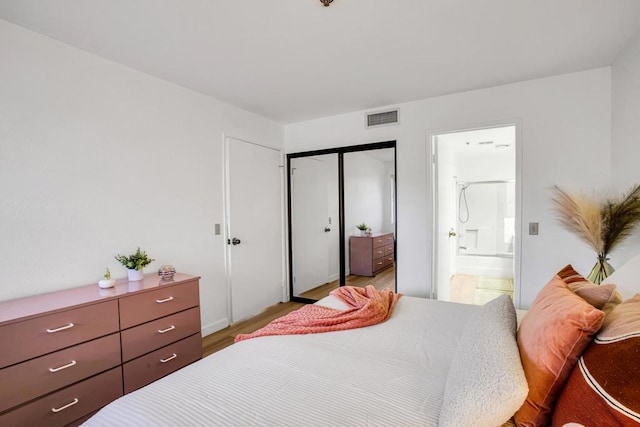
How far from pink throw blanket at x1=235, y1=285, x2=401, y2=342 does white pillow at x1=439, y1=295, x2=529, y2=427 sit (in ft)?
2.22

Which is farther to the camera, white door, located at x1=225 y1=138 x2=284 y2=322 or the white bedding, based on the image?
white door, located at x1=225 y1=138 x2=284 y2=322

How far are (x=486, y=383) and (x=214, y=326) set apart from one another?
A: 109 inches

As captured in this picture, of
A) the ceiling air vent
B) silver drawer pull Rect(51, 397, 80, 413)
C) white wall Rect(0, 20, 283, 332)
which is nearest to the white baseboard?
white wall Rect(0, 20, 283, 332)

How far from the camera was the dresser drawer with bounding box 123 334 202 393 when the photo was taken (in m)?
1.93

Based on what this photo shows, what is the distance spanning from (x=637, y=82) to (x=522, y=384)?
2430 mm

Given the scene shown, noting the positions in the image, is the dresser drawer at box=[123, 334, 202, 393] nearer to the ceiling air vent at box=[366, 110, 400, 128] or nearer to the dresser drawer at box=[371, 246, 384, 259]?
the dresser drawer at box=[371, 246, 384, 259]

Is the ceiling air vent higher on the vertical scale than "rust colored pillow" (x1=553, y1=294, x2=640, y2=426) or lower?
higher

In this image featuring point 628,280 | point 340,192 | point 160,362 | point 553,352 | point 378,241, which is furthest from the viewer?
point 378,241

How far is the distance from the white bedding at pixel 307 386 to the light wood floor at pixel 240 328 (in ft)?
4.69

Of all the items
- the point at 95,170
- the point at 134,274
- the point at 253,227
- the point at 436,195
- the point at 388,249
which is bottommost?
the point at 388,249

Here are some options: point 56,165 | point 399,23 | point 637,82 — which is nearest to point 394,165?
point 399,23

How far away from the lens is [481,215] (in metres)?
5.65

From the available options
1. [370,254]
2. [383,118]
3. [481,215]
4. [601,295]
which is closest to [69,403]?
[601,295]

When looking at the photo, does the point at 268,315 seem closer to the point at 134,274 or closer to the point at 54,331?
the point at 134,274
